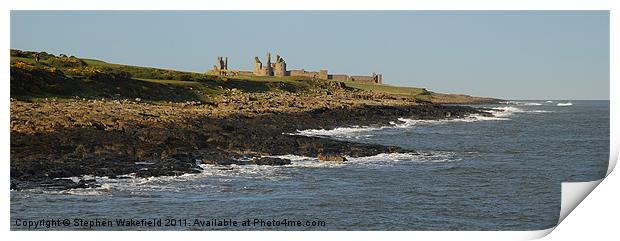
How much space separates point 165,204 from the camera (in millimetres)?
14594

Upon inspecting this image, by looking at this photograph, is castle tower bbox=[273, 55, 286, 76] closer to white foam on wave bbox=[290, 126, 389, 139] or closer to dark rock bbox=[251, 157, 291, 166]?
dark rock bbox=[251, 157, 291, 166]

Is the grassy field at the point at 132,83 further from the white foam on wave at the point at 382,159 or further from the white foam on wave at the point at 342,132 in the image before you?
the white foam on wave at the point at 342,132

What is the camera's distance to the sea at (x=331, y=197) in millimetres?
14008

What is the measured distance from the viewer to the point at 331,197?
1579 centimetres

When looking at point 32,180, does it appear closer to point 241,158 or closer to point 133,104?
point 241,158

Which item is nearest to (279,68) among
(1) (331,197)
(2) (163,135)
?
(2) (163,135)

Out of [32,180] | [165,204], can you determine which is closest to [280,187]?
[165,204]

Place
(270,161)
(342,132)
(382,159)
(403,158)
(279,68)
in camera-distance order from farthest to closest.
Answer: (342,132) < (403,158) < (382,159) < (279,68) < (270,161)

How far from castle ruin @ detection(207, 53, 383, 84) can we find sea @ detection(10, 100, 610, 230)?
7.56 feet

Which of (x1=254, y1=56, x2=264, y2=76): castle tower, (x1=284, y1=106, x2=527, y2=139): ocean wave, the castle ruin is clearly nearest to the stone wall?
the castle ruin

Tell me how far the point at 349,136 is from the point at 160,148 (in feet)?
29.2

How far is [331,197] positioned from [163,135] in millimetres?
6478

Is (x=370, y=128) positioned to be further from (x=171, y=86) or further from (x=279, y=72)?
(x=279, y=72)

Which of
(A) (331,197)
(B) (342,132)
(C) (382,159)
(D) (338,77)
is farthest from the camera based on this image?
(B) (342,132)
